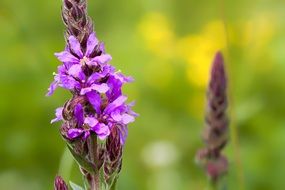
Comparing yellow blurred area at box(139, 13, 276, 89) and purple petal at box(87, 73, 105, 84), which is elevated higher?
yellow blurred area at box(139, 13, 276, 89)

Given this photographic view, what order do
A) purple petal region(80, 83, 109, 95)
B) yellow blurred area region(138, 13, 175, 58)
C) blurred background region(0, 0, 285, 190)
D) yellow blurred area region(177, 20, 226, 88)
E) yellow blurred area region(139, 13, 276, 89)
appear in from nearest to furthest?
1. purple petal region(80, 83, 109, 95)
2. blurred background region(0, 0, 285, 190)
3. yellow blurred area region(177, 20, 226, 88)
4. yellow blurred area region(139, 13, 276, 89)
5. yellow blurred area region(138, 13, 175, 58)

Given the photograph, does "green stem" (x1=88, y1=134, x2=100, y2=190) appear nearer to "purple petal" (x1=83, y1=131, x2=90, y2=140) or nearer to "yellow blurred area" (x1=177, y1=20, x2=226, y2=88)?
"purple petal" (x1=83, y1=131, x2=90, y2=140)

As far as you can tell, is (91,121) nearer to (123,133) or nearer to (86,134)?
(86,134)

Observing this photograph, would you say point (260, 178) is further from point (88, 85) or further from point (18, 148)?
point (88, 85)

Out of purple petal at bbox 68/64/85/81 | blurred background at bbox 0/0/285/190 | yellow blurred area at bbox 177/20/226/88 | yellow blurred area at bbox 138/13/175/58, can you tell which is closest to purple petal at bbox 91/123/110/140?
purple petal at bbox 68/64/85/81

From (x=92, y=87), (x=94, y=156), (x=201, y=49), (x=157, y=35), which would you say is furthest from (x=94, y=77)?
(x=157, y=35)

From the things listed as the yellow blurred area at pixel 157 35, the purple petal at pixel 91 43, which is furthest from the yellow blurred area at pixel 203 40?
the purple petal at pixel 91 43

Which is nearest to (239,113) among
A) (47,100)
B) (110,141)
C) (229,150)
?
(229,150)
